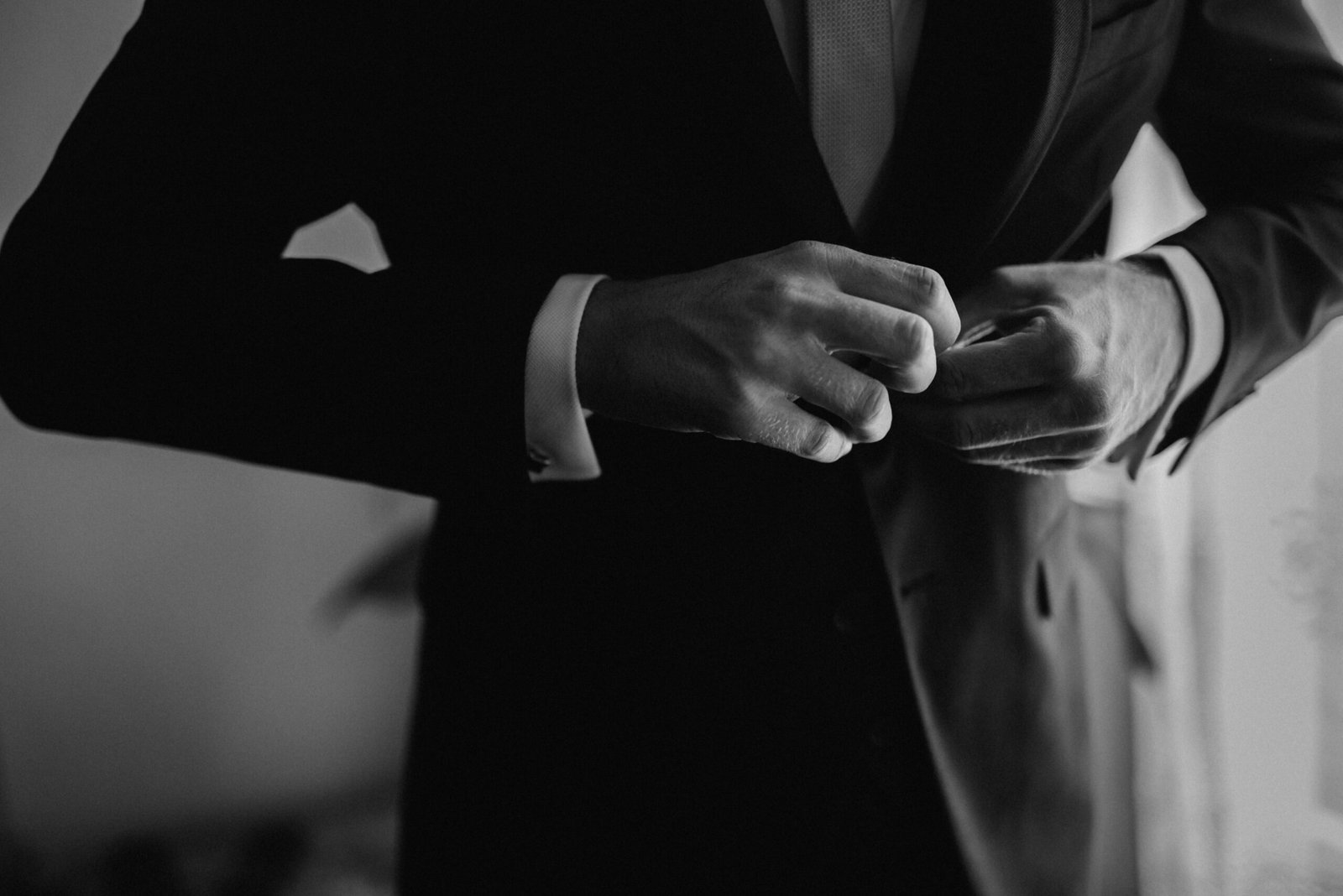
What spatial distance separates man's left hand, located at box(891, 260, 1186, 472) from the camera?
0.51 metres

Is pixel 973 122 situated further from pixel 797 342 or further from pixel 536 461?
pixel 536 461

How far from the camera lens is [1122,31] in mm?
597

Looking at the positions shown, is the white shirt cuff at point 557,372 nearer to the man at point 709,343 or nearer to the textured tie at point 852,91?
the man at point 709,343

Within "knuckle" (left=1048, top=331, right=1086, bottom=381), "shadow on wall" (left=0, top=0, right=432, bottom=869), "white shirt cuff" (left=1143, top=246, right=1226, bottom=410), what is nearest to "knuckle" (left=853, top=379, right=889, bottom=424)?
"knuckle" (left=1048, top=331, right=1086, bottom=381)

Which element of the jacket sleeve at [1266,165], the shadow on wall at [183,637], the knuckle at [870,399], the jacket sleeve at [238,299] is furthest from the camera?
the shadow on wall at [183,637]

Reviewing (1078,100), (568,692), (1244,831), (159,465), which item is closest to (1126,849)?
(1244,831)

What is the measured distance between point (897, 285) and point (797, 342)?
7cm

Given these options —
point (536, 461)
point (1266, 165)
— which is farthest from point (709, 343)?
point (1266, 165)

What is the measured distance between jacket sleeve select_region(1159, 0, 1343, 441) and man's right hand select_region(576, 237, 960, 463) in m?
0.35

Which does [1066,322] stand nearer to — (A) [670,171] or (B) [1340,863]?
(A) [670,171]

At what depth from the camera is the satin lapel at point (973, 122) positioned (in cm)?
54

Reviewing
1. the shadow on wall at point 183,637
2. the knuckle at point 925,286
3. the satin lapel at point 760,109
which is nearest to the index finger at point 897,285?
the knuckle at point 925,286

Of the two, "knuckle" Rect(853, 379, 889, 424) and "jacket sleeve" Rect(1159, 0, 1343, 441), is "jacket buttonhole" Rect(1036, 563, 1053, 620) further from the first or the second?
"knuckle" Rect(853, 379, 889, 424)

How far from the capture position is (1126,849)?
143 centimetres
